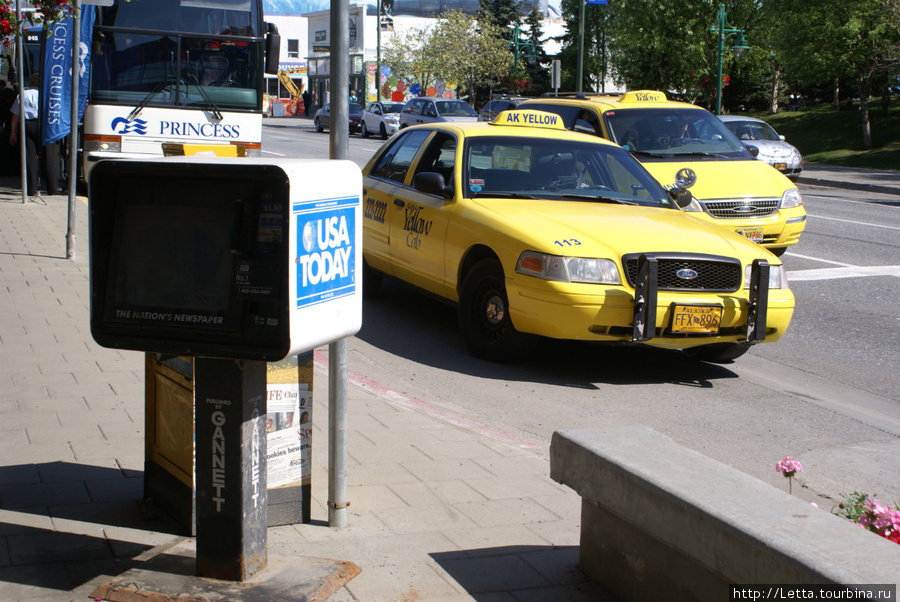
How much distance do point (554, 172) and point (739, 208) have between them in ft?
12.0

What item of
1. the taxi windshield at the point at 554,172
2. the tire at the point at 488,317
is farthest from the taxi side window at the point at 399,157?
the tire at the point at 488,317

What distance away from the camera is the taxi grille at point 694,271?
652cm

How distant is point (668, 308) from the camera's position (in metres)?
6.45

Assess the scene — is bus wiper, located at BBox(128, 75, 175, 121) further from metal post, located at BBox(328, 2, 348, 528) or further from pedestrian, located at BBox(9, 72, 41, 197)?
metal post, located at BBox(328, 2, 348, 528)

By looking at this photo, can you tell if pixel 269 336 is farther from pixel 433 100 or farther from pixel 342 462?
pixel 433 100

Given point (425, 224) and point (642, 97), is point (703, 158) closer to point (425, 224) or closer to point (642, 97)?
point (642, 97)

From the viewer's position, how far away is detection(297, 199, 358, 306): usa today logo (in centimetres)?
307

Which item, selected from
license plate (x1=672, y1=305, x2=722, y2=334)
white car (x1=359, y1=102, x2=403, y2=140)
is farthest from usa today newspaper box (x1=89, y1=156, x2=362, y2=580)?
white car (x1=359, y1=102, x2=403, y2=140)

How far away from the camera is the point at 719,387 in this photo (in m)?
6.91

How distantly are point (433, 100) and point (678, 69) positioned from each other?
1651 centimetres

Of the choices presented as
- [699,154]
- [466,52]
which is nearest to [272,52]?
[699,154]

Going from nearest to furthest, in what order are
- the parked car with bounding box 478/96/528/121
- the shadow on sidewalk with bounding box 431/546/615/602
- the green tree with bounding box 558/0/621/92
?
the shadow on sidewalk with bounding box 431/546/615/602, the parked car with bounding box 478/96/528/121, the green tree with bounding box 558/0/621/92

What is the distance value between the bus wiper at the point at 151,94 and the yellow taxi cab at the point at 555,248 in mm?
6188

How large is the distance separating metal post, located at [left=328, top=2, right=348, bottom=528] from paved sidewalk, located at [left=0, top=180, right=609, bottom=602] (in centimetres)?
16
